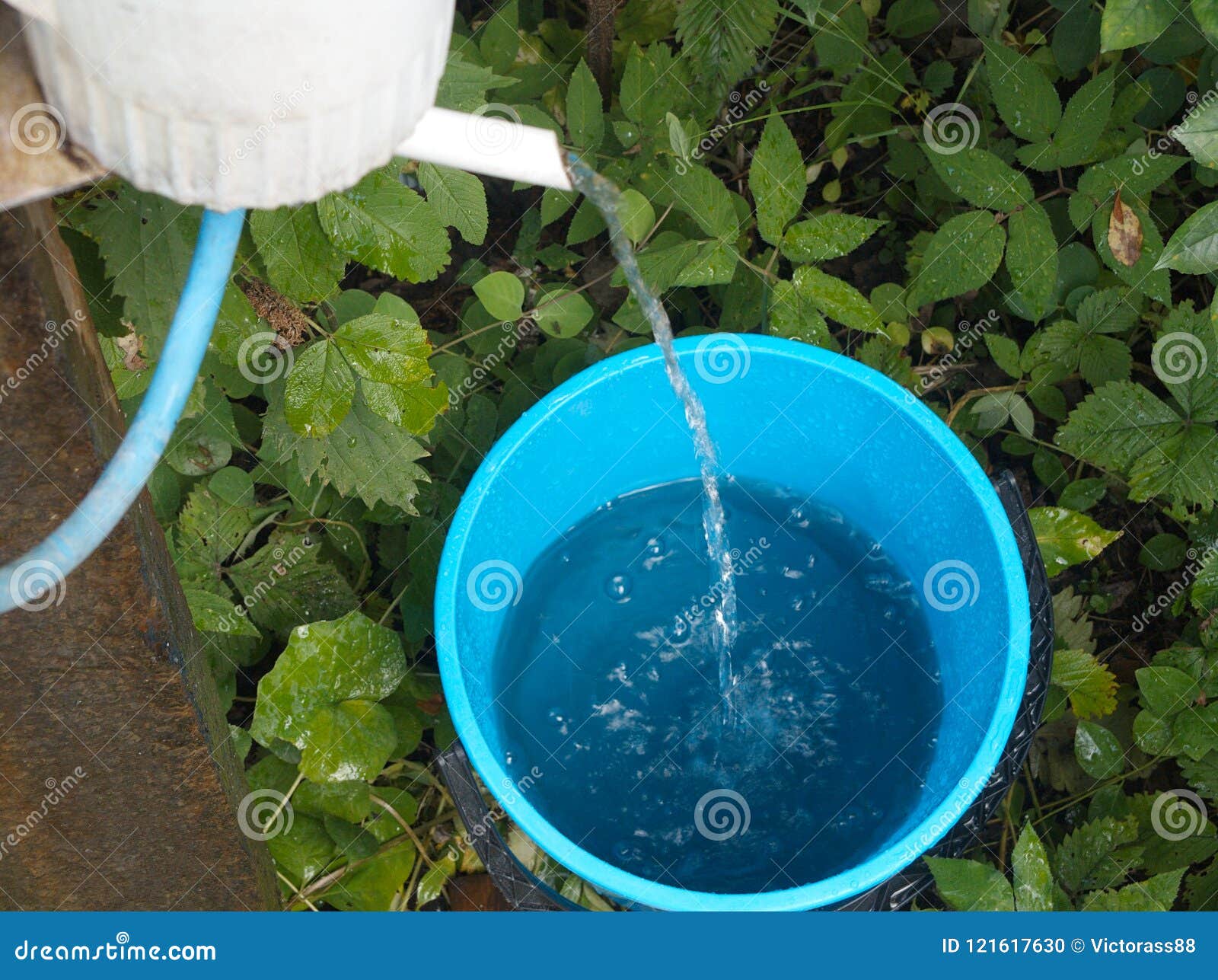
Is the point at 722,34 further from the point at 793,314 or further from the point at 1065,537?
the point at 1065,537

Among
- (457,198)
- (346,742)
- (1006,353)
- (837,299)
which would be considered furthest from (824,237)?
(346,742)

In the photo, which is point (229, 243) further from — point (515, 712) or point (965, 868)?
point (965, 868)

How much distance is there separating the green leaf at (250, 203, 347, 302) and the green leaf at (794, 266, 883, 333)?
2.09ft

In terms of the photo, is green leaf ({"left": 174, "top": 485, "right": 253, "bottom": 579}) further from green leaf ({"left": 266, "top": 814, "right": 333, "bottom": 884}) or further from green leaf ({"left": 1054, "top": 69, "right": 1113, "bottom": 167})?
green leaf ({"left": 1054, "top": 69, "right": 1113, "bottom": 167})

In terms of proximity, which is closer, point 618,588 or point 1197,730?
point 1197,730

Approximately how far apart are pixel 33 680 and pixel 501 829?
71 cm

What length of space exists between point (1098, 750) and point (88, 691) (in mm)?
1354

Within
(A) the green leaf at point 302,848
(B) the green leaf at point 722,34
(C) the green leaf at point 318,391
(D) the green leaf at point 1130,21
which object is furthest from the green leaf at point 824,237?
(A) the green leaf at point 302,848

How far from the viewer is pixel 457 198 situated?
1.38 m

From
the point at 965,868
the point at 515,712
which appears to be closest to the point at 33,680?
the point at 515,712

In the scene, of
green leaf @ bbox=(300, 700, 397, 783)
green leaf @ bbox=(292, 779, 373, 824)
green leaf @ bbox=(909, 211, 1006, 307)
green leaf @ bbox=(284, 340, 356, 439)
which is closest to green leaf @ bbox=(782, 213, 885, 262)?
green leaf @ bbox=(909, 211, 1006, 307)

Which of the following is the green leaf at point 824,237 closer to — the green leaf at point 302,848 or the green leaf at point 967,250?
the green leaf at point 967,250

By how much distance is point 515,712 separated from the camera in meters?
1.59

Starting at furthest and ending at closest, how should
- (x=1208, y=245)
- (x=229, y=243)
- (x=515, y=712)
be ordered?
(x=515, y=712)
(x=1208, y=245)
(x=229, y=243)
